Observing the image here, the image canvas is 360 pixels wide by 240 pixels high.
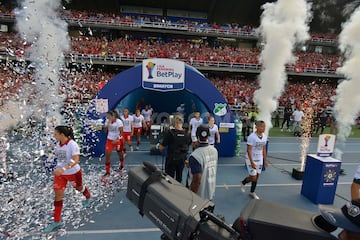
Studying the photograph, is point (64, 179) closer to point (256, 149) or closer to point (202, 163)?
point (202, 163)

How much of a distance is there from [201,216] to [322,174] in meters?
5.55

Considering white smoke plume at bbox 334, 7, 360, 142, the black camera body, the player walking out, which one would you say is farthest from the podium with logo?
the black camera body

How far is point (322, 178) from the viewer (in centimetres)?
629

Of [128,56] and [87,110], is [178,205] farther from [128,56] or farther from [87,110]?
[128,56]

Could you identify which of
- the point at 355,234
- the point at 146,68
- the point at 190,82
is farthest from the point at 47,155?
the point at 355,234

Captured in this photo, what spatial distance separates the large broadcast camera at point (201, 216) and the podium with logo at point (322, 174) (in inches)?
208

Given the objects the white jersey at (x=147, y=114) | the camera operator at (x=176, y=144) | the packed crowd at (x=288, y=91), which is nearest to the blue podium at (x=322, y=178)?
the camera operator at (x=176, y=144)

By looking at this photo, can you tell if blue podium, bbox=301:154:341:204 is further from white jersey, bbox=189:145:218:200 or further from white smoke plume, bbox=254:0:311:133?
white smoke plume, bbox=254:0:311:133

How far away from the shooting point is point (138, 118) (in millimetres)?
10930

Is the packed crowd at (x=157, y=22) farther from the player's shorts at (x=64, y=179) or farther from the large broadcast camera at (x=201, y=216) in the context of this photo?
the large broadcast camera at (x=201, y=216)

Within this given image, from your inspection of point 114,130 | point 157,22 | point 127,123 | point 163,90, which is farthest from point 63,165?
point 157,22

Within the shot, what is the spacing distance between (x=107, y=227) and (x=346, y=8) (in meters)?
34.0

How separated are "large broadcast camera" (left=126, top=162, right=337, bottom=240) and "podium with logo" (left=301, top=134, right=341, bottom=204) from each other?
208 inches

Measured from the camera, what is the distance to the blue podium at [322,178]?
6219mm
